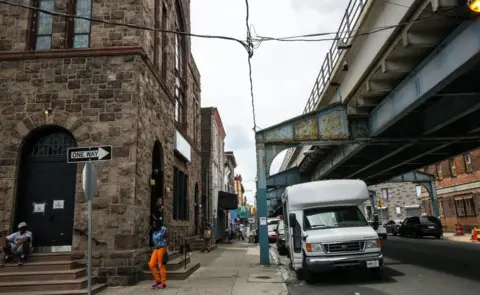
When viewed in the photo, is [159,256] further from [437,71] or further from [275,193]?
[275,193]

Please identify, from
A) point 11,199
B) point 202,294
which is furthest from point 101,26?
point 202,294

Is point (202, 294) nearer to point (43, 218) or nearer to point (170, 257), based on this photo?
point (170, 257)

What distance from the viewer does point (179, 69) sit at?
2030cm

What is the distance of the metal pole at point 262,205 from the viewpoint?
1496 cm

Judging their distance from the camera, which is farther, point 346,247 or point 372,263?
point 346,247

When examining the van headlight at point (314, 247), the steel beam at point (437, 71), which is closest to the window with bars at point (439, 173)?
the steel beam at point (437, 71)

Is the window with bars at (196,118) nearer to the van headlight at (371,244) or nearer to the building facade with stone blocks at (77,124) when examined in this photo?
the building facade with stone blocks at (77,124)

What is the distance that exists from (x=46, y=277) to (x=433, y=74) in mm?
11291

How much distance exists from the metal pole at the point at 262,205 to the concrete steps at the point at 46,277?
6.72 m

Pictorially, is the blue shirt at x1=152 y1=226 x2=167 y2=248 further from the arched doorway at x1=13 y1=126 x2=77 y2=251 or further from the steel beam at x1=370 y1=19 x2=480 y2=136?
the steel beam at x1=370 y1=19 x2=480 y2=136

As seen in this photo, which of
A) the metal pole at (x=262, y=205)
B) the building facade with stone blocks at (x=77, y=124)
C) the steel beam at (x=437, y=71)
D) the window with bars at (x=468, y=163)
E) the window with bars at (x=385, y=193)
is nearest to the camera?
the steel beam at (x=437, y=71)

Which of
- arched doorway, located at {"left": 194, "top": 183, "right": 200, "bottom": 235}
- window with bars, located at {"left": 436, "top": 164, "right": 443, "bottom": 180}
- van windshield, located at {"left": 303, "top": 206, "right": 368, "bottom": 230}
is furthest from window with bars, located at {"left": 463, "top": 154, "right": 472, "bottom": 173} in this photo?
van windshield, located at {"left": 303, "top": 206, "right": 368, "bottom": 230}

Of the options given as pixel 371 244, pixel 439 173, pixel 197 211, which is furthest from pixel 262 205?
pixel 439 173

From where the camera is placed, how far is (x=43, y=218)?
11109mm
